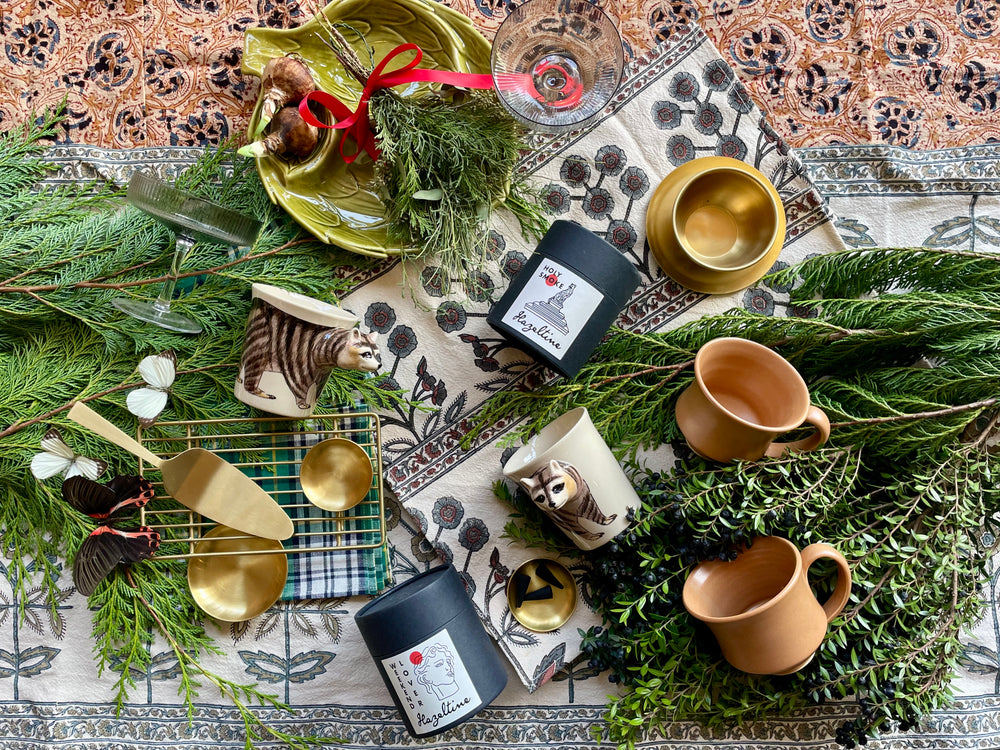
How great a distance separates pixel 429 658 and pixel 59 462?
23.0 inches

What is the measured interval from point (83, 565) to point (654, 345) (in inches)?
34.5

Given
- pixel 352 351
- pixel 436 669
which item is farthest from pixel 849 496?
pixel 352 351

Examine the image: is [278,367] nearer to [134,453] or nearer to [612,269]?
[134,453]

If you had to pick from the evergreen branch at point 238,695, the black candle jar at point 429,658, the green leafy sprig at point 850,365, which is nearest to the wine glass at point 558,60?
the green leafy sprig at point 850,365

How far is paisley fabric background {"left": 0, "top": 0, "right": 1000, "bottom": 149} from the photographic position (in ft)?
3.90

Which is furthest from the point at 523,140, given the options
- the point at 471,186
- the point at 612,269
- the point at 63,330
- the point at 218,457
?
the point at 63,330

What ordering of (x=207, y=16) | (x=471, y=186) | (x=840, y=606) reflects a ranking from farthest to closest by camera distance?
1. (x=207, y=16)
2. (x=471, y=186)
3. (x=840, y=606)

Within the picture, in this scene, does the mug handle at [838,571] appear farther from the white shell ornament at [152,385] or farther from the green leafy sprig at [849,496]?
the white shell ornament at [152,385]

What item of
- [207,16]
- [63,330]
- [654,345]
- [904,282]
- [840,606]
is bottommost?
[840,606]

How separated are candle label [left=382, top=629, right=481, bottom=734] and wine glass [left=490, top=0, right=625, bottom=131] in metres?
0.77

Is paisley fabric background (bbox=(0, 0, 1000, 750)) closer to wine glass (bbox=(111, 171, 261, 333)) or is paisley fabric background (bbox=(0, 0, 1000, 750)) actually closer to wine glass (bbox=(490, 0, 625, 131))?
wine glass (bbox=(490, 0, 625, 131))

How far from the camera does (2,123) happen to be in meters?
1.18

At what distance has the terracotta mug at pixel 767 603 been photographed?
0.95m

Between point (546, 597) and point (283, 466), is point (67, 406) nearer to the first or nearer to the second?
point (283, 466)
